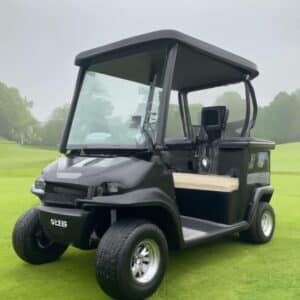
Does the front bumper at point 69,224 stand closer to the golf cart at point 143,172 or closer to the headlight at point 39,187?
the golf cart at point 143,172

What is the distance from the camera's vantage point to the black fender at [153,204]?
9.41 ft

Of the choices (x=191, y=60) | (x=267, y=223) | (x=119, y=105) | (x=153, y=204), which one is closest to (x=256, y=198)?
(x=267, y=223)

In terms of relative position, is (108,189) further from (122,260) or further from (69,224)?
(122,260)

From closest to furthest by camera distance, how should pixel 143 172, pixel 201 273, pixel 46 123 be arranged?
pixel 143 172 < pixel 201 273 < pixel 46 123

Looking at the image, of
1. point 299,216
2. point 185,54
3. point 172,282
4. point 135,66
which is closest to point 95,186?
point 172,282

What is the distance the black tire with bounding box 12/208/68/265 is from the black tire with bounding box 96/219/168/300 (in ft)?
3.84

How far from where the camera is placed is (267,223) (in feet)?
16.2

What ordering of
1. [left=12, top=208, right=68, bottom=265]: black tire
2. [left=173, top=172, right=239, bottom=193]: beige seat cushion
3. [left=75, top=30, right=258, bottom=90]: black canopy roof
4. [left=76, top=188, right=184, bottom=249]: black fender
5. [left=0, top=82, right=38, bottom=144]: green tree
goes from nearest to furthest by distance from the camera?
[left=76, top=188, right=184, bottom=249]: black fender
[left=75, top=30, right=258, bottom=90]: black canopy roof
[left=12, top=208, right=68, bottom=265]: black tire
[left=173, top=172, right=239, bottom=193]: beige seat cushion
[left=0, top=82, right=38, bottom=144]: green tree

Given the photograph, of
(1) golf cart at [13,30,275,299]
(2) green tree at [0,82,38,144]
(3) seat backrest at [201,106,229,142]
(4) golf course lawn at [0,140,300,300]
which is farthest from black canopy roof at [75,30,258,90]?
(2) green tree at [0,82,38,144]

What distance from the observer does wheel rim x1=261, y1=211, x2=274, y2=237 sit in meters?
4.85

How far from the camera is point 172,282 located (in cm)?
341

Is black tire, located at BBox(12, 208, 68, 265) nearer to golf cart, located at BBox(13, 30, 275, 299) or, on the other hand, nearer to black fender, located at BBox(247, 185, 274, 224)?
golf cart, located at BBox(13, 30, 275, 299)

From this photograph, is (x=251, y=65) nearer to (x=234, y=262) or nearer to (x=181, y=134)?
(x=181, y=134)

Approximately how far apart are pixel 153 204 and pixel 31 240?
4.74 ft
